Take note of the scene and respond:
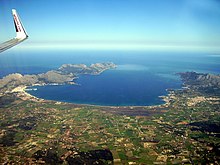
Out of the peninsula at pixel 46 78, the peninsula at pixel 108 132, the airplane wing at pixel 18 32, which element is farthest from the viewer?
the peninsula at pixel 46 78

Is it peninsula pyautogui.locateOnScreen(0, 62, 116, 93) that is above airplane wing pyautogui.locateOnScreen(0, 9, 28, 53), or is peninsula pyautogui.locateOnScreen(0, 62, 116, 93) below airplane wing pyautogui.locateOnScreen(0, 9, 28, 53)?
below

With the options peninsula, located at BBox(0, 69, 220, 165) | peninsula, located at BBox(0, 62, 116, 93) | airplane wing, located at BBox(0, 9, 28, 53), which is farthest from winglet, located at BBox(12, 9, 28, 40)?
peninsula, located at BBox(0, 62, 116, 93)

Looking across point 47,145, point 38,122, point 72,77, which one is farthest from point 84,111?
point 72,77

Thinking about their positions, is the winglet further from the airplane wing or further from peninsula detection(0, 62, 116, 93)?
peninsula detection(0, 62, 116, 93)

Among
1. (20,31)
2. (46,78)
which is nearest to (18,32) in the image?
(20,31)

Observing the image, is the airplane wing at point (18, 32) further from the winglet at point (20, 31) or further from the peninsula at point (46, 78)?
the peninsula at point (46, 78)

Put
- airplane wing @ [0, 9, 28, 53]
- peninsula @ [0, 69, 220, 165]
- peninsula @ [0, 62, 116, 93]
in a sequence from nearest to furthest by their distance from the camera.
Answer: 1. airplane wing @ [0, 9, 28, 53]
2. peninsula @ [0, 69, 220, 165]
3. peninsula @ [0, 62, 116, 93]

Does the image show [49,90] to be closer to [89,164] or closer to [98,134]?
[98,134]

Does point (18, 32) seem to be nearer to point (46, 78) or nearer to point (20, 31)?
point (20, 31)

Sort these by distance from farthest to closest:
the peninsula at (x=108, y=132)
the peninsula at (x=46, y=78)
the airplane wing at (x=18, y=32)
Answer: the peninsula at (x=46, y=78) → the peninsula at (x=108, y=132) → the airplane wing at (x=18, y=32)

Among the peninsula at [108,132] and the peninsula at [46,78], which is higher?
the peninsula at [46,78]

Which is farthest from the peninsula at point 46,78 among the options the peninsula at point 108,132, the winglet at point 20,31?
the winglet at point 20,31
